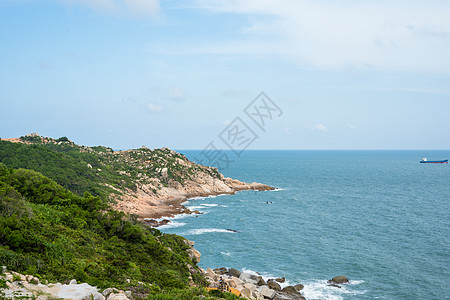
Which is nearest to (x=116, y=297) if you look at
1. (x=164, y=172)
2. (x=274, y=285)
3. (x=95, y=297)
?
(x=95, y=297)

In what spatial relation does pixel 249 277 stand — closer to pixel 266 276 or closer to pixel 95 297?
Result: pixel 266 276

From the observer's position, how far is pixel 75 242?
73.1 ft

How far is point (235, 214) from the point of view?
6956 centimetres

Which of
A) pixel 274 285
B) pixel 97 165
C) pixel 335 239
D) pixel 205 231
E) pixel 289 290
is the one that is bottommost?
pixel 289 290

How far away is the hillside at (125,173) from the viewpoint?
6172 centimetres

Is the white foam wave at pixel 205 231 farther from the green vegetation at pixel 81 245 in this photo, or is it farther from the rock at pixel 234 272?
the green vegetation at pixel 81 245

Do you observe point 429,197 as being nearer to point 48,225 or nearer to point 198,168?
point 198,168

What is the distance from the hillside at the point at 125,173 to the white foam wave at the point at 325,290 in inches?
1479

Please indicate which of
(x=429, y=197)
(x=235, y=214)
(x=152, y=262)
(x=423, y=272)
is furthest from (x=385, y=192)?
(x=152, y=262)

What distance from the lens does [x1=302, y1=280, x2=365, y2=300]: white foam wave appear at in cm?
3341

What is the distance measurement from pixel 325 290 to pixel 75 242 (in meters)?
25.9

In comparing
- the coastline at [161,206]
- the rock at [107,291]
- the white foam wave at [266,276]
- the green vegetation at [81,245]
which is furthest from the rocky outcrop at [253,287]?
the coastline at [161,206]

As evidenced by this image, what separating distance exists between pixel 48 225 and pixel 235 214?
164 feet

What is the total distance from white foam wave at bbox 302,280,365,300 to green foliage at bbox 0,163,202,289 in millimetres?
13160
